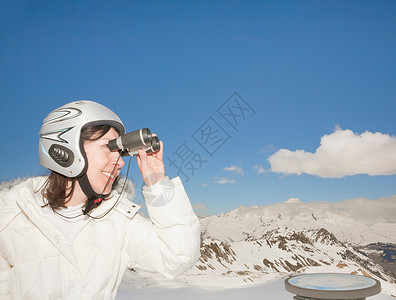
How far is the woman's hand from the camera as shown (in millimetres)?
2514

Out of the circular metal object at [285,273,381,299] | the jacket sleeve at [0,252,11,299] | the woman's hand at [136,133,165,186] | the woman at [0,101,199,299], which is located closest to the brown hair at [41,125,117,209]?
the woman at [0,101,199,299]

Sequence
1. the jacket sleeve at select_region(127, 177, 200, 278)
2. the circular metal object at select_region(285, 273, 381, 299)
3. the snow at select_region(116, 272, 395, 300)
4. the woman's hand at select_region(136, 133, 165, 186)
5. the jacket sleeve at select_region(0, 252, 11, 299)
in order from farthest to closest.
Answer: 1. the snow at select_region(116, 272, 395, 300)
2. the circular metal object at select_region(285, 273, 381, 299)
3. the woman's hand at select_region(136, 133, 165, 186)
4. the jacket sleeve at select_region(127, 177, 200, 278)
5. the jacket sleeve at select_region(0, 252, 11, 299)

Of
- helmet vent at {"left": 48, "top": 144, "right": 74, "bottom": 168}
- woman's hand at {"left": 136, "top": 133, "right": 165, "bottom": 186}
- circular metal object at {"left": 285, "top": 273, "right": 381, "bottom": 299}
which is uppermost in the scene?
helmet vent at {"left": 48, "top": 144, "right": 74, "bottom": 168}

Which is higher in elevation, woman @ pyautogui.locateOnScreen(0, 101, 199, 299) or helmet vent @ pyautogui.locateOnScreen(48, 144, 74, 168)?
helmet vent @ pyautogui.locateOnScreen(48, 144, 74, 168)

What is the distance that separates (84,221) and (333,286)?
2943 mm

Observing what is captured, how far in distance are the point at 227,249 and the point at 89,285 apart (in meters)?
14.1

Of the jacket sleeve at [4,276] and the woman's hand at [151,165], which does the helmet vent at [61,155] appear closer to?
the woman's hand at [151,165]

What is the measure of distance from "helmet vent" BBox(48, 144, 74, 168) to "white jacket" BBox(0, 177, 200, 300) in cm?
29

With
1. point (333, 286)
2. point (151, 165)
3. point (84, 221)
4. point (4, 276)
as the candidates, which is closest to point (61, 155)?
point (84, 221)

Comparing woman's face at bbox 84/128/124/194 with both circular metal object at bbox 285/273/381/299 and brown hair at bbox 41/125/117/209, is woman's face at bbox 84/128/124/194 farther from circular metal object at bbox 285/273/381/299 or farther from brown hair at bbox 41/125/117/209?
circular metal object at bbox 285/273/381/299

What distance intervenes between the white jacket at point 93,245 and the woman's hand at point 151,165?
0.24 feet

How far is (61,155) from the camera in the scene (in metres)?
2.51

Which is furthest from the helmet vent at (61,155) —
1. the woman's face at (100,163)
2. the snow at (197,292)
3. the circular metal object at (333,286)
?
the snow at (197,292)

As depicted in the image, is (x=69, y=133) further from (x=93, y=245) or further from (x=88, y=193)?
(x=93, y=245)
